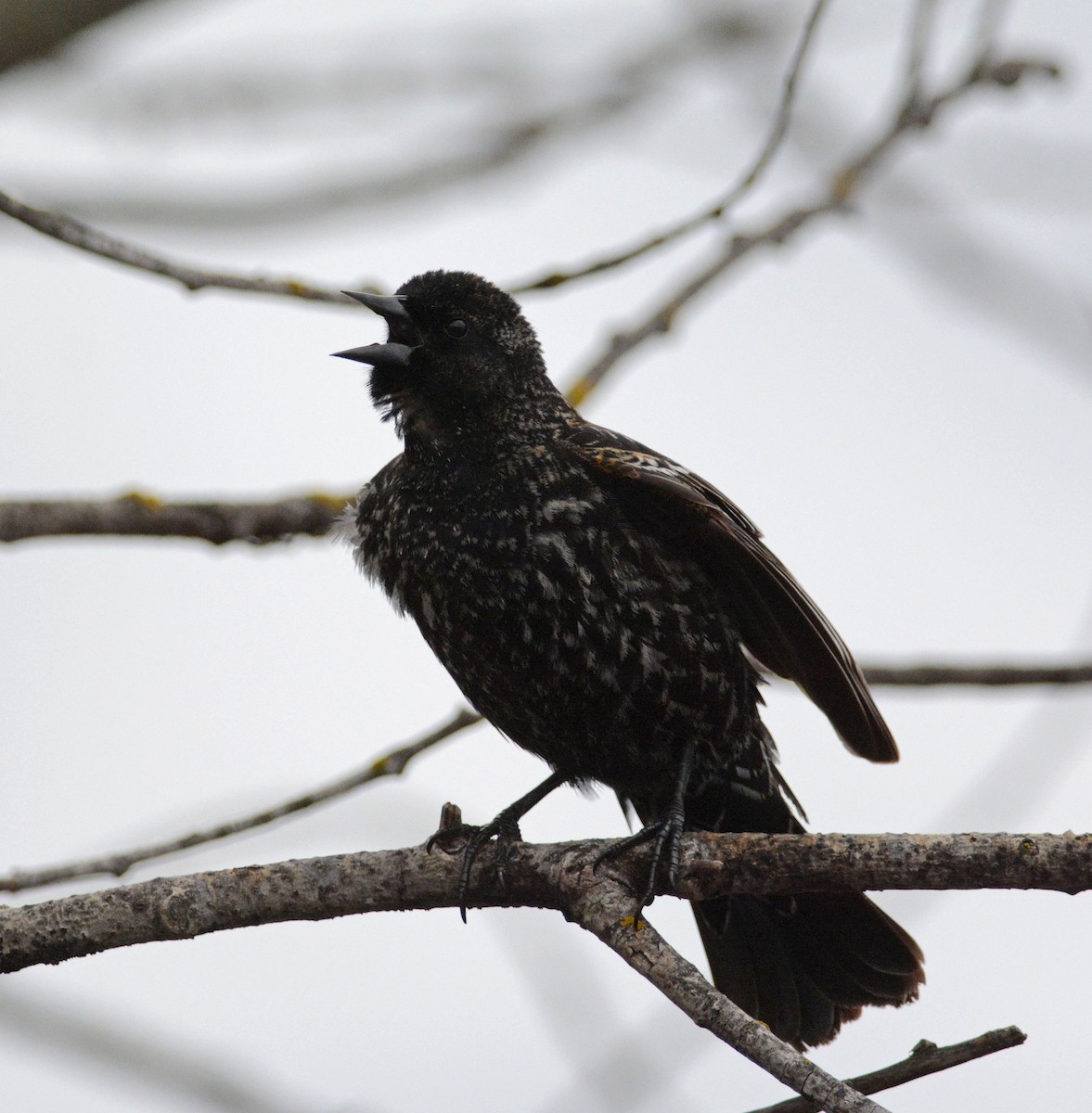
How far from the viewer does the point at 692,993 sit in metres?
2.68

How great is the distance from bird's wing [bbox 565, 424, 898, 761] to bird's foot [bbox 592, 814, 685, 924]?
66cm

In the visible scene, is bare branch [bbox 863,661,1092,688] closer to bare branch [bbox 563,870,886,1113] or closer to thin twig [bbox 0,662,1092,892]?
thin twig [bbox 0,662,1092,892]

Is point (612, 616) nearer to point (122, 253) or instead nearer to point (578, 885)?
point (578, 885)

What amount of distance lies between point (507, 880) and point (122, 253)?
5.90 ft

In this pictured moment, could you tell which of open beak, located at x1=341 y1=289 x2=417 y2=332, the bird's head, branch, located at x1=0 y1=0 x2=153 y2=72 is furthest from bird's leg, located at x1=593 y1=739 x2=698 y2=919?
branch, located at x1=0 y1=0 x2=153 y2=72

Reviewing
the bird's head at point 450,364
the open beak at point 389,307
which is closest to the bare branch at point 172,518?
the bird's head at point 450,364

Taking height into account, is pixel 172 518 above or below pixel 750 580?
above

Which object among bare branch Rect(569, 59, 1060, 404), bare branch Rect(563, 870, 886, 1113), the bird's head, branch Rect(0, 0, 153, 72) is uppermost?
bare branch Rect(569, 59, 1060, 404)

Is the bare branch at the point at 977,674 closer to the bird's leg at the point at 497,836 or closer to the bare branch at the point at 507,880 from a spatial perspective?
the bird's leg at the point at 497,836

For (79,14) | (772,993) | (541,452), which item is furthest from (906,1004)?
(79,14)

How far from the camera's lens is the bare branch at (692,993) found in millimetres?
2359

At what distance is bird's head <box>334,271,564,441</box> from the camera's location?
4.19m

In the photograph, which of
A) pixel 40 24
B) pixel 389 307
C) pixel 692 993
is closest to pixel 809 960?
pixel 692 993

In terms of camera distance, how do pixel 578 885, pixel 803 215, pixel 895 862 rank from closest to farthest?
pixel 895 862 < pixel 578 885 < pixel 803 215
